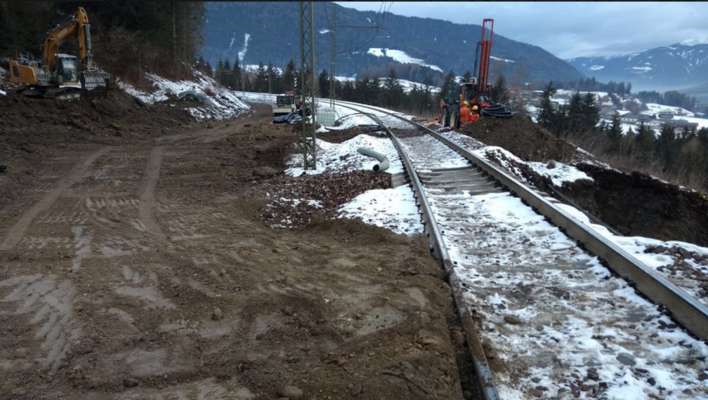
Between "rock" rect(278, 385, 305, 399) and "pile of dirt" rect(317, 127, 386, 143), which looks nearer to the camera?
"rock" rect(278, 385, 305, 399)

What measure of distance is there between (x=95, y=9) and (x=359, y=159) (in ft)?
98.1

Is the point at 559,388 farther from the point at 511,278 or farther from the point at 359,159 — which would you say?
the point at 359,159

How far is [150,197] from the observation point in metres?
10.3

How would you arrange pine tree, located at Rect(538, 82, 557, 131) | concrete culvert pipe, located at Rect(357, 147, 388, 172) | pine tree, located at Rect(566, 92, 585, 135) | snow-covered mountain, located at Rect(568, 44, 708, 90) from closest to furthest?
concrete culvert pipe, located at Rect(357, 147, 388, 172) → snow-covered mountain, located at Rect(568, 44, 708, 90) → pine tree, located at Rect(566, 92, 585, 135) → pine tree, located at Rect(538, 82, 557, 131)

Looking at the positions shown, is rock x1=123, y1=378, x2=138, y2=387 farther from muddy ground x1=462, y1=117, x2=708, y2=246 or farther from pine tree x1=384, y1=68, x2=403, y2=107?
pine tree x1=384, y1=68, x2=403, y2=107

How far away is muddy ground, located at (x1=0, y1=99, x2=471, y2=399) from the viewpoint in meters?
3.54

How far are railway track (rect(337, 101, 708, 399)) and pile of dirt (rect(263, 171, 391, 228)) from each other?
243cm

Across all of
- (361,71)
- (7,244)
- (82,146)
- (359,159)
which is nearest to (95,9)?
(82,146)

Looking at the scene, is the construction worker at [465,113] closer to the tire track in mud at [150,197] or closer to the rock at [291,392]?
the tire track in mud at [150,197]

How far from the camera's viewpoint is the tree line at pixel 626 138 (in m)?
42.0

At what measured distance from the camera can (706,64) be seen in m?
15.2

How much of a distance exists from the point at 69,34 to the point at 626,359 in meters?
27.7

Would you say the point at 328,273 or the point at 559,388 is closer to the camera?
the point at 559,388

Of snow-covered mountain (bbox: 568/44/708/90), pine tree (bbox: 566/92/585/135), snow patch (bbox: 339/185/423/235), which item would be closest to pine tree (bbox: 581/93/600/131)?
pine tree (bbox: 566/92/585/135)
